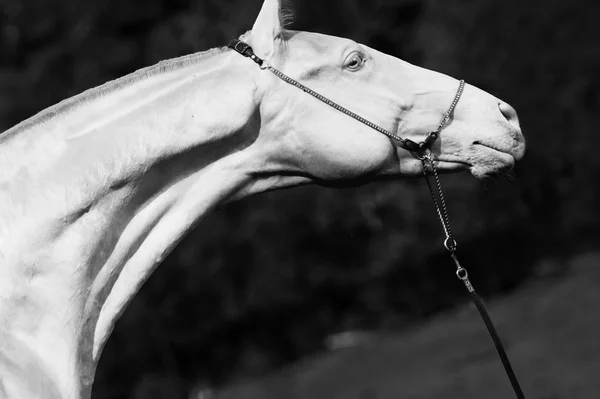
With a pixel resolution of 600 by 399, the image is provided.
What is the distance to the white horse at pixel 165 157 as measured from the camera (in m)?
3.31

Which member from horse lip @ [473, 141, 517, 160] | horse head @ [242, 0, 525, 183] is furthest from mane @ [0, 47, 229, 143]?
horse lip @ [473, 141, 517, 160]

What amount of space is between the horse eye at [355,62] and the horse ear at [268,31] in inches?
12.2

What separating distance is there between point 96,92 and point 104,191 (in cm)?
39

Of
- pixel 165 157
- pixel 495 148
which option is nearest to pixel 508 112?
pixel 495 148

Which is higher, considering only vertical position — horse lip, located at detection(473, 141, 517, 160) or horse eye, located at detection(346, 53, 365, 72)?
horse eye, located at detection(346, 53, 365, 72)

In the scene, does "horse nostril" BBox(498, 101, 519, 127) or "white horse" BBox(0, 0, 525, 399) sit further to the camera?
"horse nostril" BBox(498, 101, 519, 127)

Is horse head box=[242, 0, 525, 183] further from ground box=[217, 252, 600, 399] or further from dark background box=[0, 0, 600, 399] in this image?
dark background box=[0, 0, 600, 399]

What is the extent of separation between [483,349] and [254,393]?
276 cm

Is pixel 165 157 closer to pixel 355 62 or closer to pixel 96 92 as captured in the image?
pixel 96 92

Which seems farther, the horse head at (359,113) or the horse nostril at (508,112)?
the horse nostril at (508,112)

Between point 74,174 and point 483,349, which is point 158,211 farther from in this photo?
point 483,349

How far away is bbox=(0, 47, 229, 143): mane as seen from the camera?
11.3 feet

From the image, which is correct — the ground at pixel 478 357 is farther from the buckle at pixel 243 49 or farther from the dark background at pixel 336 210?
the buckle at pixel 243 49

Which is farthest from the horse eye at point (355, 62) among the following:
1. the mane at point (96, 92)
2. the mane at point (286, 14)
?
the mane at point (96, 92)
